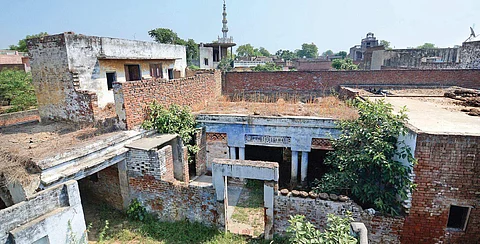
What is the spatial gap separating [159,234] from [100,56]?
711 centimetres

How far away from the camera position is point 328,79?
577 inches

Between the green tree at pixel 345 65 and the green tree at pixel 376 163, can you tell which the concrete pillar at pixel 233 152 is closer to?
the green tree at pixel 376 163

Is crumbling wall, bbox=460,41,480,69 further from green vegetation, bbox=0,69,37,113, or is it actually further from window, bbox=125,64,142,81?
green vegetation, bbox=0,69,37,113

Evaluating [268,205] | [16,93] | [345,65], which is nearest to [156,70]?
[16,93]

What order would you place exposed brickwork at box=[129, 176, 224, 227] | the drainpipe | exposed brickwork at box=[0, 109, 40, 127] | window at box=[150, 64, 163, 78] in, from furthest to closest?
window at box=[150, 64, 163, 78] < exposed brickwork at box=[0, 109, 40, 127] < exposed brickwork at box=[129, 176, 224, 227] < the drainpipe

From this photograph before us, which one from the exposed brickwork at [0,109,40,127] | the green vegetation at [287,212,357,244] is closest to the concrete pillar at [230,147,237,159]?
the green vegetation at [287,212,357,244]

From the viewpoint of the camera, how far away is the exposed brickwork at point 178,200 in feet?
21.5

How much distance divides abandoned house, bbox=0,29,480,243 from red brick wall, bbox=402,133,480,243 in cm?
2

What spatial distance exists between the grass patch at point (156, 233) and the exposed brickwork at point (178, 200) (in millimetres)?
208

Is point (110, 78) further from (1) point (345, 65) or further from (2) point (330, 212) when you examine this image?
(1) point (345, 65)

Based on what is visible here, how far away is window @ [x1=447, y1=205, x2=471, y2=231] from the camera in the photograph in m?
5.33


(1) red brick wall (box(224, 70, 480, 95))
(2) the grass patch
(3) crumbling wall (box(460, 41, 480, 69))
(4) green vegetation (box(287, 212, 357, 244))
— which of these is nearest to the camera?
(4) green vegetation (box(287, 212, 357, 244))

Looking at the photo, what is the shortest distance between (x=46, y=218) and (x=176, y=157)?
392 centimetres

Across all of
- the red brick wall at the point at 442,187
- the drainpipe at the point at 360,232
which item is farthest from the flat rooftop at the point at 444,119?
the drainpipe at the point at 360,232
